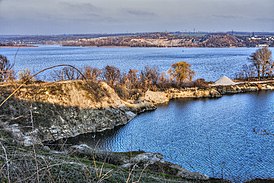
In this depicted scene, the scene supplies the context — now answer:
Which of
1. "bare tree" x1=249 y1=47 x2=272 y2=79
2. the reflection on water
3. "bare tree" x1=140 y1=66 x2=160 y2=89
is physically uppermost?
"bare tree" x1=249 y1=47 x2=272 y2=79

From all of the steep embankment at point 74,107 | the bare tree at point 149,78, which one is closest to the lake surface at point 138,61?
the steep embankment at point 74,107

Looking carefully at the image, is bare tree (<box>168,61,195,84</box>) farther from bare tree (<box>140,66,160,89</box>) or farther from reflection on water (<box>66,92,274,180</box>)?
reflection on water (<box>66,92,274,180</box>)

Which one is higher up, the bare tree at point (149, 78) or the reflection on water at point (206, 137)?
the bare tree at point (149, 78)

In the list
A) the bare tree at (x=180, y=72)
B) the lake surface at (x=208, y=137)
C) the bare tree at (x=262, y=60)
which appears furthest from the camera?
the bare tree at (x=262, y=60)

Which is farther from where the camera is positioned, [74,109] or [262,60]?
[262,60]

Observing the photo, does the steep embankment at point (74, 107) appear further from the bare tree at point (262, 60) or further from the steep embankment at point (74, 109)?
the bare tree at point (262, 60)

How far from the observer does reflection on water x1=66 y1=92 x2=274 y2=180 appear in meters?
18.6

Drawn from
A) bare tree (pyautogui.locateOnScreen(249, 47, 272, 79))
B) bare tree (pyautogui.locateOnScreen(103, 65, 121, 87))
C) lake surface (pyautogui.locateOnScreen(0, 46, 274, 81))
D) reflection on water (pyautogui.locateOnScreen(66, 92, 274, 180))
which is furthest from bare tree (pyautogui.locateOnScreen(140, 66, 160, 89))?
bare tree (pyautogui.locateOnScreen(249, 47, 272, 79))

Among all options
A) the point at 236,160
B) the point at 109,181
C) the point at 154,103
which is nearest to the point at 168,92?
the point at 154,103

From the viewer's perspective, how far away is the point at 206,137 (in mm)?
22344

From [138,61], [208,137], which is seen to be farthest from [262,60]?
[138,61]

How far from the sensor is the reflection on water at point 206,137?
18636 mm

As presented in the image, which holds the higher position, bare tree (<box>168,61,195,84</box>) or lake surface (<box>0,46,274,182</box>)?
bare tree (<box>168,61,195,84</box>)

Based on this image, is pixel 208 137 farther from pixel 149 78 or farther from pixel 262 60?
pixel 262 60
